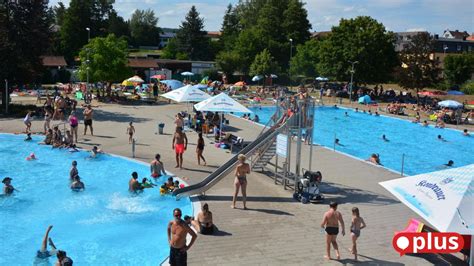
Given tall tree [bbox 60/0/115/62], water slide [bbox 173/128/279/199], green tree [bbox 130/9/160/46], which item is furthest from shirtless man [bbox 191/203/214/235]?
green tree [bbox 130/9/160/46]

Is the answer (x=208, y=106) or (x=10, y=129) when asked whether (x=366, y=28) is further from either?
(x=10, y=129)

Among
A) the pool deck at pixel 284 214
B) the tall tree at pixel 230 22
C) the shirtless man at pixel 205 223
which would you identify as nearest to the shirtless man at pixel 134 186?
the pool deck at pixel 284 214

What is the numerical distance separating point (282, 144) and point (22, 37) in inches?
890

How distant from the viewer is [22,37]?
3044cm

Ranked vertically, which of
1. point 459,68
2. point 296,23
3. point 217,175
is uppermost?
point 296,23

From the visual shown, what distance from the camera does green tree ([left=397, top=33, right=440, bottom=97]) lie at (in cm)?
4825

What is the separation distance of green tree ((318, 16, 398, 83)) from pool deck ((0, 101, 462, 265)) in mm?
32930

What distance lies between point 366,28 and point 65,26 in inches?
1781

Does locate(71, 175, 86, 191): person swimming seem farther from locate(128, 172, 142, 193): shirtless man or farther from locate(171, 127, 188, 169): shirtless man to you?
locate(171, 127, 188, 169): shirtless man

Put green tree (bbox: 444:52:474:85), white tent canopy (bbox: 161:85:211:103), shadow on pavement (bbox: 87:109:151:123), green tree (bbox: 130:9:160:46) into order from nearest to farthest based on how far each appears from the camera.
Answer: white tent canopy (bbox: 161:85:211:103), shadow on pavement (bbox: 87:109:151:123), green tree (bbox: 444:52:474:85), green tree (bbox: 130:9:160:46)

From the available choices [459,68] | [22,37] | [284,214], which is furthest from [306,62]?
[284,214]

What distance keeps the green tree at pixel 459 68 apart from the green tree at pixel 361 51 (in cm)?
1456

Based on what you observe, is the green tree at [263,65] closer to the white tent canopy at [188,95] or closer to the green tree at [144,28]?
the white tent canopy at [188,95]

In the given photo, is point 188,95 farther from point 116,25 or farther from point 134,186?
point 116,25
